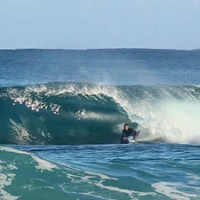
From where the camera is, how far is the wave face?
22.7 metres

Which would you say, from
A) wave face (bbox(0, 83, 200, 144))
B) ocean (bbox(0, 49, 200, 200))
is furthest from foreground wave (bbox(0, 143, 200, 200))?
wave face (bbox(0, 83, 200, 144))

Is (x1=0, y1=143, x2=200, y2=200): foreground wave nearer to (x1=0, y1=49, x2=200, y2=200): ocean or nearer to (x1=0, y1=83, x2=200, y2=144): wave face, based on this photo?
(x1=0, y1=49, x2=200, y2=200): ocean

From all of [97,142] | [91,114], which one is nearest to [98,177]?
[97,142]

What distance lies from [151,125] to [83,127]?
2765 mm

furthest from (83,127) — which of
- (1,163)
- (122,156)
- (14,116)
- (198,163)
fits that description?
(1,163)

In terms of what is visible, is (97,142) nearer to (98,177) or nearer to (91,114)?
(91,114)

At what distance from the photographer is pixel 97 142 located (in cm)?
2222

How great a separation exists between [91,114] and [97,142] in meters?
2.16

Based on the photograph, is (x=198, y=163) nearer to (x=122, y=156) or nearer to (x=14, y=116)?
(x=122, y=156)

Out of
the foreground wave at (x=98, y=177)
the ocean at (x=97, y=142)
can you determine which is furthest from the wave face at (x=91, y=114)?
the foreground wave at (x=98, y=177)

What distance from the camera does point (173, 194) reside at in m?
10.9

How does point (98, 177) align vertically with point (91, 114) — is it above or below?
below

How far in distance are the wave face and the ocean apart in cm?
4

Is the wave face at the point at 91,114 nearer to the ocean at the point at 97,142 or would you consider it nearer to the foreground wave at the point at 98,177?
the ocean at the point at 97,142
